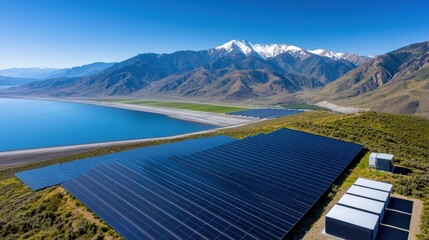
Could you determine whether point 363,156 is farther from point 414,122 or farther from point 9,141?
point 9,141

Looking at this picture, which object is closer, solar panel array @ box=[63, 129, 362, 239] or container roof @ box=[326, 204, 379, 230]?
solar panel array @ box=[63, 129, 362, 239]

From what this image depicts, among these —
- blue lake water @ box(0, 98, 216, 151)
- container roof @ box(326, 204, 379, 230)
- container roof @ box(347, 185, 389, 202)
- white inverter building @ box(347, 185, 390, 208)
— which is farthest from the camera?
blue lake water @ box(0, 98, 216, 151)

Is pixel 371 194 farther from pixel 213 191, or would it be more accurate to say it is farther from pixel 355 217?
pixel 213 191

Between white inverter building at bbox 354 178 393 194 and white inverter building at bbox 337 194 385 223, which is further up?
white inverter building at bbox 337 194 385 223

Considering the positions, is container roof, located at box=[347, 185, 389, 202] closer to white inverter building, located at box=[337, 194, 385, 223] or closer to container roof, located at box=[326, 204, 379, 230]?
white inverter building, located at box=[337, 194, 385, 223]

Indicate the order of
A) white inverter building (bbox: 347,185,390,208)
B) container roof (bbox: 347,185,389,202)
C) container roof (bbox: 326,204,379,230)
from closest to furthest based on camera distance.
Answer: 1. container roof (bbox: 326,204,379,230)
2. white inverter building (bbox: 347,185,390,208)
3. container roof (bbox: 347,185,389,202)

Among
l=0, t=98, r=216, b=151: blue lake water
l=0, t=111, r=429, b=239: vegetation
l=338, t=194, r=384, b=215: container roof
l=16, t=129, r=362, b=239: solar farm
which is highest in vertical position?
l=16, t=129, r=362, b=239: solar farm

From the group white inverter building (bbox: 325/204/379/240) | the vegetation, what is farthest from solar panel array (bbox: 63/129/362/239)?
white inverter building (bbox: 325/204/379/240)
